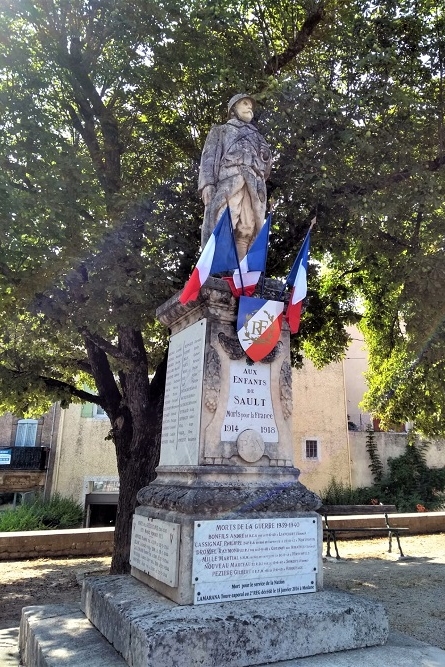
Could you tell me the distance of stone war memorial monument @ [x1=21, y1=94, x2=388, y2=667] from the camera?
3.33 metres

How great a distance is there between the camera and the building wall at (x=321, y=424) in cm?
2123

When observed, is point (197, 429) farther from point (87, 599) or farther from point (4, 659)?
point (4, 659)

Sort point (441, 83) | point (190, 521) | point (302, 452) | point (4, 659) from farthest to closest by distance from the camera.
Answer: point (302, 452)
point (441, 83)
point (4, 659)
point (190, 521)

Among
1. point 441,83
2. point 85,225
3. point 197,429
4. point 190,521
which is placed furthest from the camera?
point 441,83

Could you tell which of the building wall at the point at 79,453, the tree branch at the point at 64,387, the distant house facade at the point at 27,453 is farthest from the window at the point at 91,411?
the tree branch at the point at 64,387

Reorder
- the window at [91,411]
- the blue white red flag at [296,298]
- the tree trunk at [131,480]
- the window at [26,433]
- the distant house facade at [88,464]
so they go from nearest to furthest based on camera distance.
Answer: the blue white red flag at [296,298] → the tree trunk at [131,480] → the distant house facade at [88,464] → the window at [91,411] → the window at [26,433]

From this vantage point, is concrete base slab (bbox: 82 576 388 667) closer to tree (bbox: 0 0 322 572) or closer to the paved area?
the paved area

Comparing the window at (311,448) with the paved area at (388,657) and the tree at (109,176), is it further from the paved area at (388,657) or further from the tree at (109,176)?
the paved area at (388,657)

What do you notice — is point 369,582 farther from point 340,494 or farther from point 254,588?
point 340,494

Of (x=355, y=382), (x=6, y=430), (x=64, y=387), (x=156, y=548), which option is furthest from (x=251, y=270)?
(x=355, y=382)

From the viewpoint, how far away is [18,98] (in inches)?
311

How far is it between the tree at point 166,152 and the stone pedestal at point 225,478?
323 cm

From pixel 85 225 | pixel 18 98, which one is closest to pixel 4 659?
pixel 85 225

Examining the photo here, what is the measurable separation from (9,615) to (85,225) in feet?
18.3
